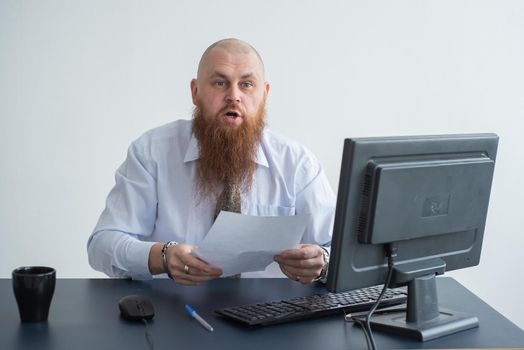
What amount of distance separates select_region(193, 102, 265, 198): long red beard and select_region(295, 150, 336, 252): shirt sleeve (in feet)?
0.63

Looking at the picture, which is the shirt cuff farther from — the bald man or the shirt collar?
the shirt collar

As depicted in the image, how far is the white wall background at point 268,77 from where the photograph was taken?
3262 millimetres

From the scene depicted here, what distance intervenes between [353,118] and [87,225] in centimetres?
150

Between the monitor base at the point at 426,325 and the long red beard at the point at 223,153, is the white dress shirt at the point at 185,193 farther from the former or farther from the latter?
the monitor base at the point at 426,325

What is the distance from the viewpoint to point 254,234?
5.21ft

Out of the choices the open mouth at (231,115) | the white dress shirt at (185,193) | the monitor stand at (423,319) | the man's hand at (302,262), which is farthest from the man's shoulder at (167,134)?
the monitor stand at (423,319)

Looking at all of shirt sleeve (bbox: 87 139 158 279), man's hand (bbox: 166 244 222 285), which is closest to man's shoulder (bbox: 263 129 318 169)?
shirt sleeve (bbox: 87 139 158 279)

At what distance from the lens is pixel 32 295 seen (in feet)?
4.83

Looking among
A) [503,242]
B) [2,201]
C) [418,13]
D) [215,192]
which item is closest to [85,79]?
[2,201]

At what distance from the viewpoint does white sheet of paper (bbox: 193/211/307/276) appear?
1.56m

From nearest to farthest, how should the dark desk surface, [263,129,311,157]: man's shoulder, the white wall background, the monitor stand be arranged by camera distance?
the dark desk surface, the monitor stand, [263,129,311,157]: man's shoulder, the white wall background

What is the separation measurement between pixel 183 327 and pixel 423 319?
0.55 meters

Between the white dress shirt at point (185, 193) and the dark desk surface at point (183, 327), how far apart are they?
49cm

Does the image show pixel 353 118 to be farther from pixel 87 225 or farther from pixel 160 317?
pixel 160 317
